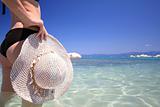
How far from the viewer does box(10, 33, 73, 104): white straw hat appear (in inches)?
67.3

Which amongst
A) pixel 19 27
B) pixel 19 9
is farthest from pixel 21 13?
pixel 19 27

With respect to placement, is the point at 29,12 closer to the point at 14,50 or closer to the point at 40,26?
the point at 40,26

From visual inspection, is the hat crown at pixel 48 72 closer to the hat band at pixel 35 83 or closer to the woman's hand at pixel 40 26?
the hat band at pixel 35 83

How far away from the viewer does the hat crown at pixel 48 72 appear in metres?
1.75

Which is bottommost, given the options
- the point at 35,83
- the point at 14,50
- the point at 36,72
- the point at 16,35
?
the point at 35,83

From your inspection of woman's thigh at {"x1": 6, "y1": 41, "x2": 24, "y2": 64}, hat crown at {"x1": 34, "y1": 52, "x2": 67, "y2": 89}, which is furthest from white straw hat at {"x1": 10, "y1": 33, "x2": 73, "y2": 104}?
woman's thigh at {"x1": 6, "y1": 41, "x2": 24, "y2": 64}

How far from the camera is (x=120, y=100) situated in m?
4.17

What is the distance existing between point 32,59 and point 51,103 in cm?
229

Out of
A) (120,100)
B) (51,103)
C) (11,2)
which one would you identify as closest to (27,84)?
(11,2)

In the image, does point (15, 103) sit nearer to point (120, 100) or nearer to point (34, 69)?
point (120, 100)

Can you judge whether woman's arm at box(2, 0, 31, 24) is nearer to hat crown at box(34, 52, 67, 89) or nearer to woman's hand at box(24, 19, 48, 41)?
woman's hand at box(24, 19, 48, 41)

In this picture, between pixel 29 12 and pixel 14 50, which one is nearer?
pixel 14 50

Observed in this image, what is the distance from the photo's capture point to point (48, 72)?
1.77 meters

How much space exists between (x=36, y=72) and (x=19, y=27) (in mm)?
434
